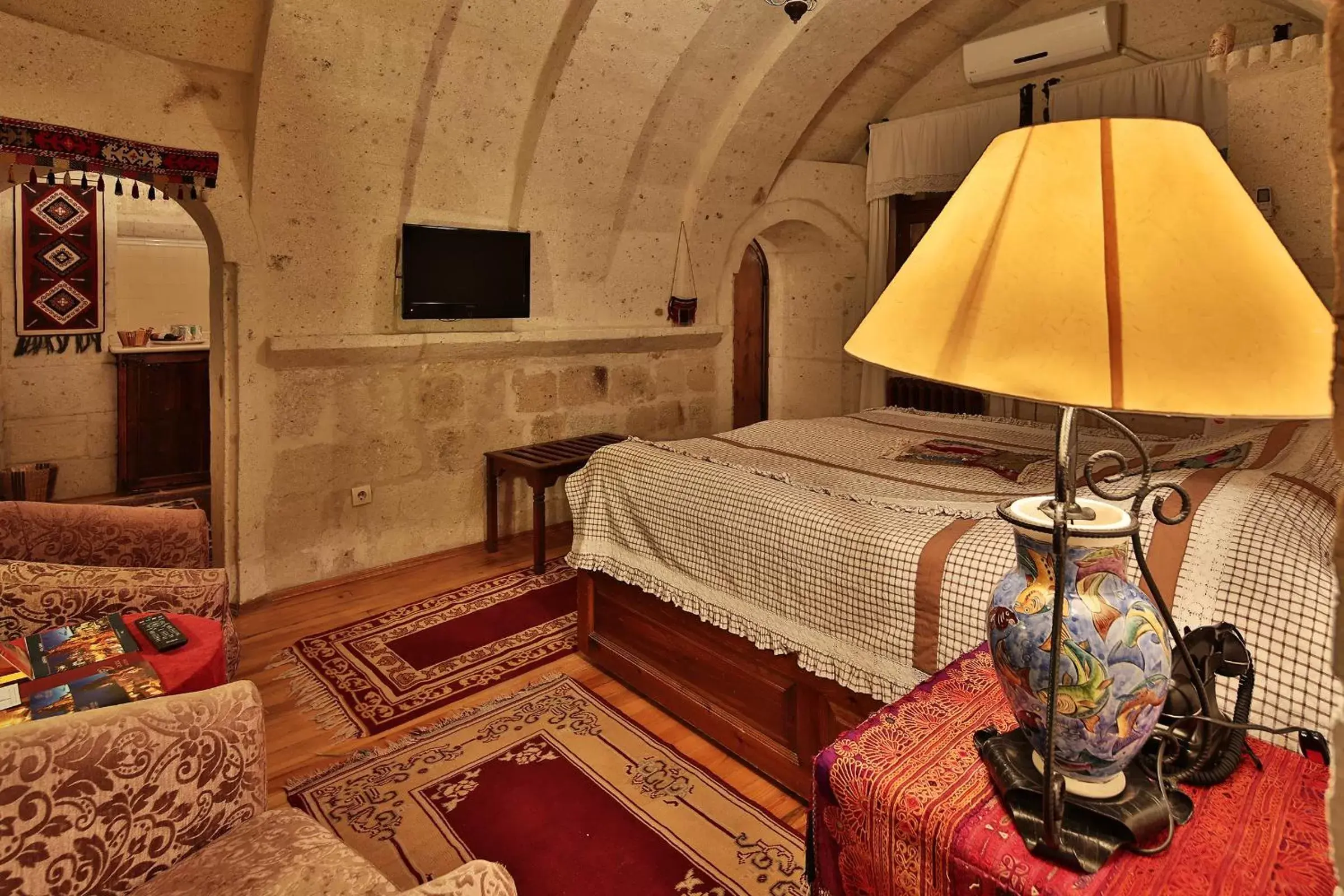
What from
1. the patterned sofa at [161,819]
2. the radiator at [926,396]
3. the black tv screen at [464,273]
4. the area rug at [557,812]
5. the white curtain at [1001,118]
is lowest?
the area rug at [557,812]

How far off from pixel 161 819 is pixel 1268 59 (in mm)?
4579

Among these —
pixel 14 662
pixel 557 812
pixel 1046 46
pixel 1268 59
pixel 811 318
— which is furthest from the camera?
pixel 811 318

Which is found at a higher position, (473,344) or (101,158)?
(101,158)

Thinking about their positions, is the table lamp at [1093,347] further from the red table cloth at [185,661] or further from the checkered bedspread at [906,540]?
the red table cloth at [185,661]

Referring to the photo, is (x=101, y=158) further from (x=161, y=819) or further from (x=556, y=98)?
(x=161, y=819)

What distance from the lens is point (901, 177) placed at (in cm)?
530

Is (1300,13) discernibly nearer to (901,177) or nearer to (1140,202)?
(901,177)

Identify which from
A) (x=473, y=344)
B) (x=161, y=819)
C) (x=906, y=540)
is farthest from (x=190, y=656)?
(x=473, y=344)

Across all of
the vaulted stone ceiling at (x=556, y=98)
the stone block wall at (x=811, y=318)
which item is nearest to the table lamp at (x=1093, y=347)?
the vaulted stone ceiling at (x=556, y=98)

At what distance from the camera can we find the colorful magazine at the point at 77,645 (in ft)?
5.08

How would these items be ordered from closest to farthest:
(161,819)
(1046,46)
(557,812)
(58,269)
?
(161,819), (557,812), (1046,46), (58,269)

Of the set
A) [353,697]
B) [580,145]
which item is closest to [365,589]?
[353,697]

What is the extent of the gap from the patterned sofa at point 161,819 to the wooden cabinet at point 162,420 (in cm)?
467

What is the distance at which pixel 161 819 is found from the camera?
112 cm
